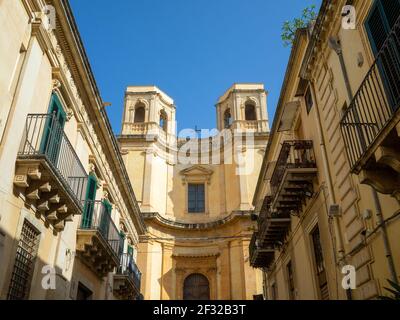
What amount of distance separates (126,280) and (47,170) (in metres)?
8.74

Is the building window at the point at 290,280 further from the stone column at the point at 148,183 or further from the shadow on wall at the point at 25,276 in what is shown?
the stone column at the point at 148,183

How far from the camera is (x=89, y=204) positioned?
1170cm

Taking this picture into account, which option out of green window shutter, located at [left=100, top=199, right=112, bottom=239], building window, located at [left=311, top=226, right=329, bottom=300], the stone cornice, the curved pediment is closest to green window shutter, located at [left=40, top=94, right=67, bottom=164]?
green window shutter, located at [left=100, top=199, right=112, bottom=239]

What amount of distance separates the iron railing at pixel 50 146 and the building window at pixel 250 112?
21724 millimetres

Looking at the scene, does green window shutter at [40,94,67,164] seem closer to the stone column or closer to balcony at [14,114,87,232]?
balcony at [14,114,87,232]

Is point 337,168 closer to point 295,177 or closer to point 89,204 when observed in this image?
point 295,177

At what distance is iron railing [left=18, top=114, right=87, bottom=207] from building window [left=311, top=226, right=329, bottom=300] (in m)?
6.01

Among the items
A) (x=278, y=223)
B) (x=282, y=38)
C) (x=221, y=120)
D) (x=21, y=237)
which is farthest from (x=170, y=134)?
(x=21, y=237)

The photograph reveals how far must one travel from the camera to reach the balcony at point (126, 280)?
14852 millimetres

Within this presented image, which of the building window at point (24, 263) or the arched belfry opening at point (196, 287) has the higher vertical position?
the arched belfry opening at point (196, 287)

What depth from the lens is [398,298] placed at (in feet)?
15.3

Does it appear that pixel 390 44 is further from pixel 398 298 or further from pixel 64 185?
pixel 64 185

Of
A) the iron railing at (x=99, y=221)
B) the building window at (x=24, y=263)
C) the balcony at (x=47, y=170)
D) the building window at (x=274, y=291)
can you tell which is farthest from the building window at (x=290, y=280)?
the building window at (x=24, y=263)

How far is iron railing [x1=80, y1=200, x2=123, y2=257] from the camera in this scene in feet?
37.1
